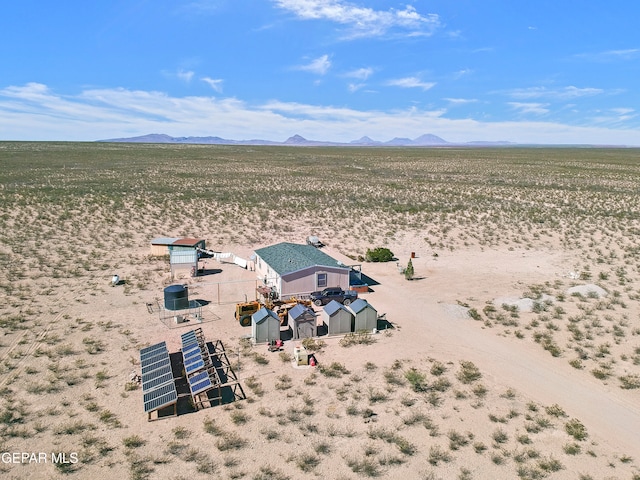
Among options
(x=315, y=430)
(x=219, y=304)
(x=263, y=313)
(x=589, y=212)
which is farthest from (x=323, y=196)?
(x=315, y=430)

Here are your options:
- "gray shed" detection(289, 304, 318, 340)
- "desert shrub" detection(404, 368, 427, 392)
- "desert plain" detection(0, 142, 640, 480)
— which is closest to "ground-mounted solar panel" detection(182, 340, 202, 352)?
"desert plain" detection(0, 142, 640, 480)

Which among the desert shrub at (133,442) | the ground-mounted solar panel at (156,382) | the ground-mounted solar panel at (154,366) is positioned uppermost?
the ground-mounted solar panel at (154,366)

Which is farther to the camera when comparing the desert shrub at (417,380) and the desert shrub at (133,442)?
the desert shrub at (417,380)

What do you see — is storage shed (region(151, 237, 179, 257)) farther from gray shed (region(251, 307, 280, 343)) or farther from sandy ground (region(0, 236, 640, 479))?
gray shed (region(251, 307, 280, 343))

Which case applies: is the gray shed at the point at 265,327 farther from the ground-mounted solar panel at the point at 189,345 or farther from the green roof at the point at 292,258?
the green roof at the point at 292,258

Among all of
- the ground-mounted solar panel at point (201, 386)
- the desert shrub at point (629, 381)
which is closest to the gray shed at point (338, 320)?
the ground-mounted solar panel at point (201, 386)

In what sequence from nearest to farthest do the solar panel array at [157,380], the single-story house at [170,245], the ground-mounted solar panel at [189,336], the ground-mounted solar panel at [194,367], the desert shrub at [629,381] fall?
the solar panel array at [157,380], the ground-mounted solar panel at [194,367], the desert shrub at [629,381], the ground-mounted solar panel at [189,336], the single-story house at [170,245]

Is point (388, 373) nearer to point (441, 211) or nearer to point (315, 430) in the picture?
point (315, 430)
